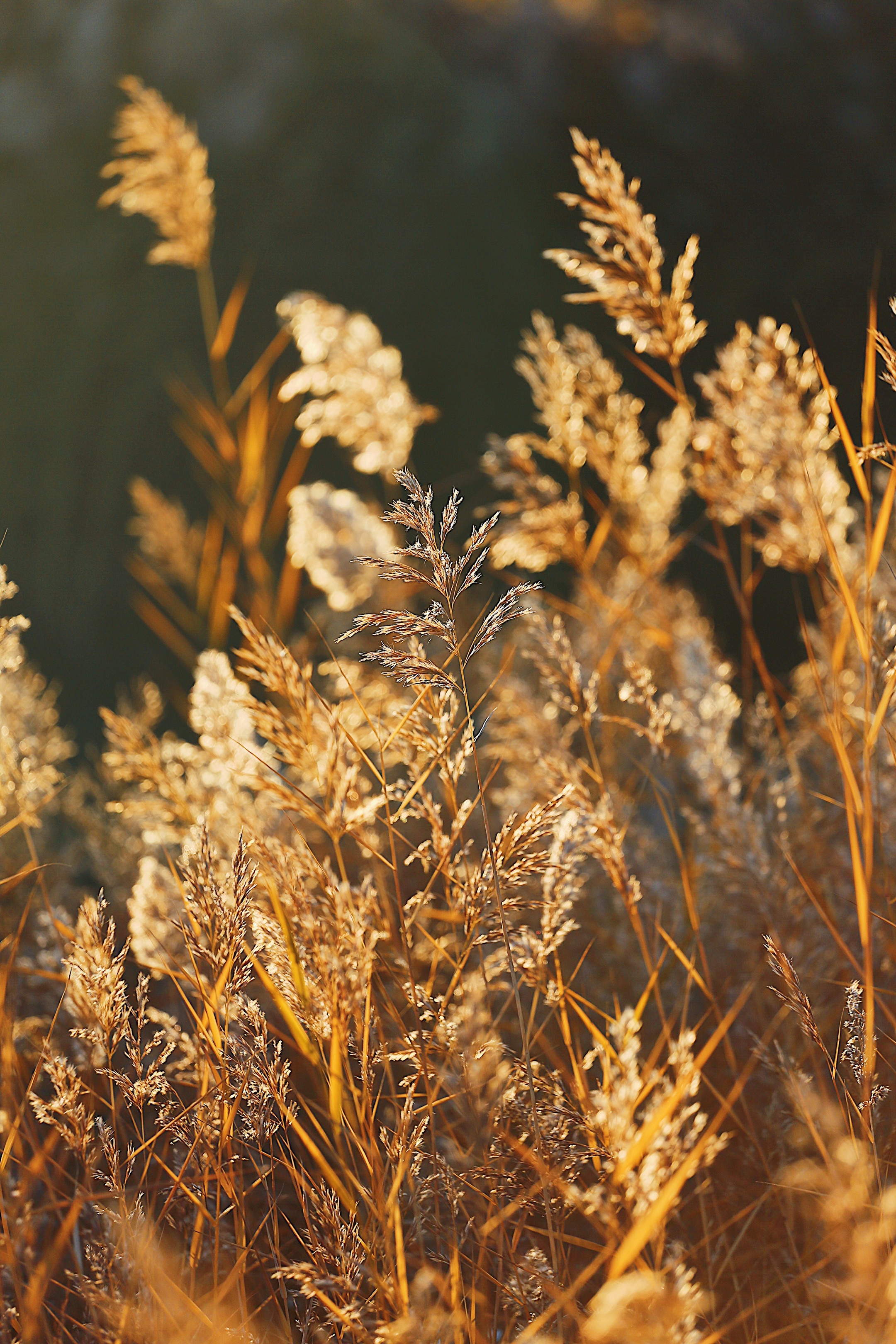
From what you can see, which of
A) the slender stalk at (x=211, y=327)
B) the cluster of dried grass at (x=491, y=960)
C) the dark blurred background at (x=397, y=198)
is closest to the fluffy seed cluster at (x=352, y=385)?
→ the cluster of dried grass at (x=491, y=960)

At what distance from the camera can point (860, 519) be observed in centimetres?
161

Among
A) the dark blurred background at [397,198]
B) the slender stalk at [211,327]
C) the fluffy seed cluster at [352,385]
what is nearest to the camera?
the fluffy seed cluster at [352,385]

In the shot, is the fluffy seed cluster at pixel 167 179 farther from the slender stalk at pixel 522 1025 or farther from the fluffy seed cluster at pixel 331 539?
the slender stalk at pixel 522 1025

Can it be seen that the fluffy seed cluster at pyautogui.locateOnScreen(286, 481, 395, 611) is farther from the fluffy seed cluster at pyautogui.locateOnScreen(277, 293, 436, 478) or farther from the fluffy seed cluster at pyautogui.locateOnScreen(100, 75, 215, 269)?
the fluffy seed cluster at pyautogui.locateOnScreen(100, 75, 215, 269)

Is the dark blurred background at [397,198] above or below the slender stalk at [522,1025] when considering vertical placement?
above

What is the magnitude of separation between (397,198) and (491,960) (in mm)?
2900

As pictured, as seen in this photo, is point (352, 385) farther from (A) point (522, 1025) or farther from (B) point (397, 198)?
(B) point (397, 198)

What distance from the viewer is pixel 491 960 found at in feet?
2.20

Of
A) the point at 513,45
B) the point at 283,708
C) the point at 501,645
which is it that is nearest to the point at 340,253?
the point at 513,45

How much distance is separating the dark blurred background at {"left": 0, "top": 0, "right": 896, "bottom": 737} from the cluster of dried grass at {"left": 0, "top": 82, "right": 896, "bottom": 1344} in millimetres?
1517

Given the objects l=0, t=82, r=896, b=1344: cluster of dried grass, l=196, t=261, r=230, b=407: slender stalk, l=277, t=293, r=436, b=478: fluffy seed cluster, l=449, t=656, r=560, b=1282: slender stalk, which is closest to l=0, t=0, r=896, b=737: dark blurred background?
l=196, t=261, r=230, b=407: slender stalk

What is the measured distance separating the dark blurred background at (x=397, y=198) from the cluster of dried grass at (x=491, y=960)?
1.52m

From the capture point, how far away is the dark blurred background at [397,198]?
2.36 m

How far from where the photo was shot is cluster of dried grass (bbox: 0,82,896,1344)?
20.8 inches
